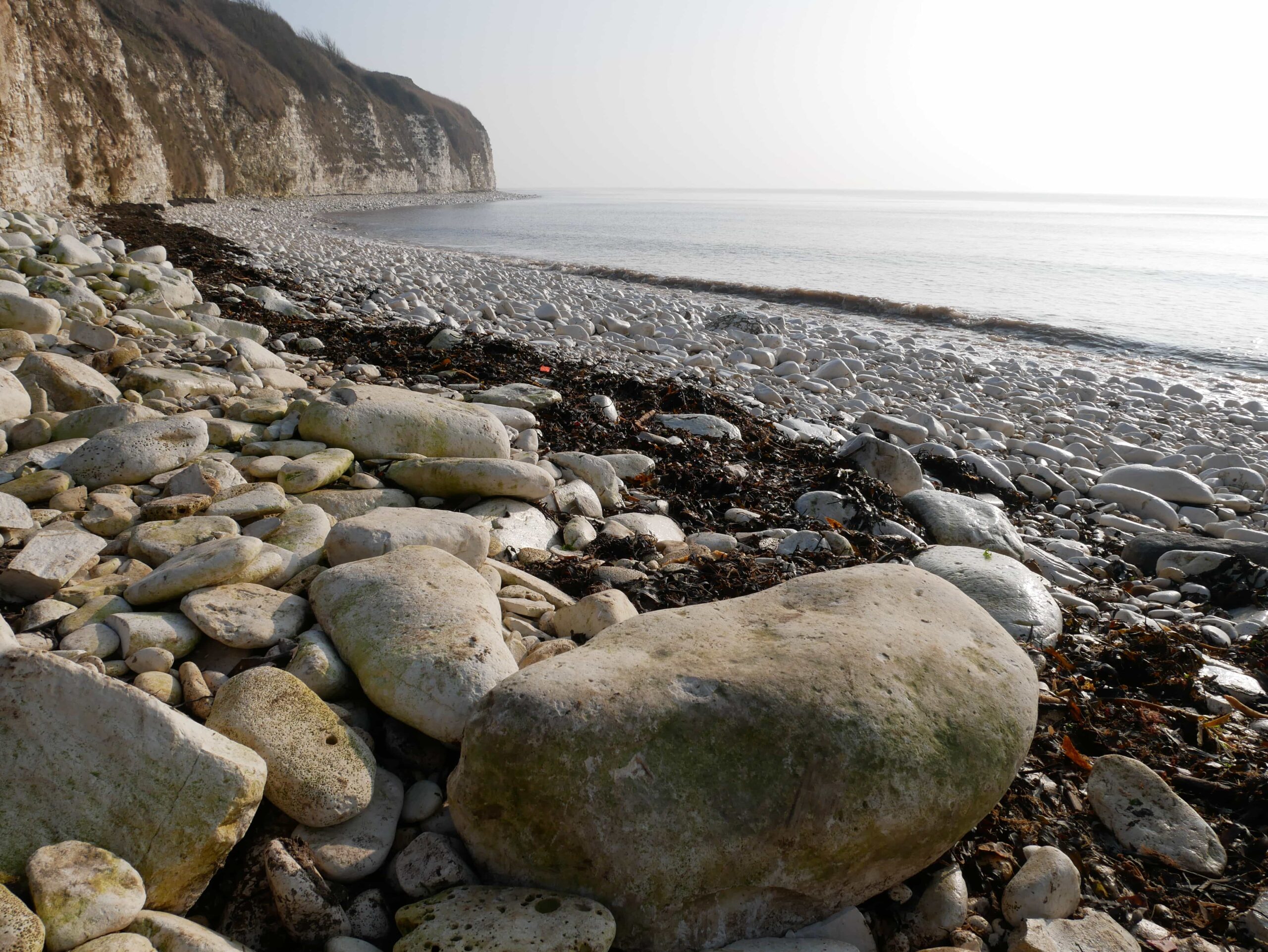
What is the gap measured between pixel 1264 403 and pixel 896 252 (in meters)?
19.7

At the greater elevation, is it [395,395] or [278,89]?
[278,89]

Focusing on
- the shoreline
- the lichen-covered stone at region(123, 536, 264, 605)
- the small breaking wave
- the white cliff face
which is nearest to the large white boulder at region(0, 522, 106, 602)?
the lichen-covered stone at region(123, 536, 264, 605)

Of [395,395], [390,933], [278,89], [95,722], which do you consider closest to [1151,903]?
[390,933]

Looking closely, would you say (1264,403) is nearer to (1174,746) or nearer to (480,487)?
(1174,746)

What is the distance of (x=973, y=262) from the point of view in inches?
964

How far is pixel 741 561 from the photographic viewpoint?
11.6 feet

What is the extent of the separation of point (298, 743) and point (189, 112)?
39299mm

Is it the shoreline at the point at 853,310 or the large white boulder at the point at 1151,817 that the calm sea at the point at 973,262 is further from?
the large white boulder at the point at 1151,817

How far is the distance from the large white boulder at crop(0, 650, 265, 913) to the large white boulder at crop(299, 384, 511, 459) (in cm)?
223

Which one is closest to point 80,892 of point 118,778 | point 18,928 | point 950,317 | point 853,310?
point 18,928

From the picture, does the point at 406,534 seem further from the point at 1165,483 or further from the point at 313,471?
the point at 1165,483

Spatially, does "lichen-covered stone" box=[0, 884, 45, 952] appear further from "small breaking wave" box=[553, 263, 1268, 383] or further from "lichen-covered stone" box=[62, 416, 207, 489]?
"small breaking wave" box=[553, 263, 1268, 383]

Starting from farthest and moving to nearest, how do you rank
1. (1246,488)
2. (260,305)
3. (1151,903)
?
(260,305), (1246,488), (1151,903)

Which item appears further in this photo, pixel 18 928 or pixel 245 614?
pixel 245 614
